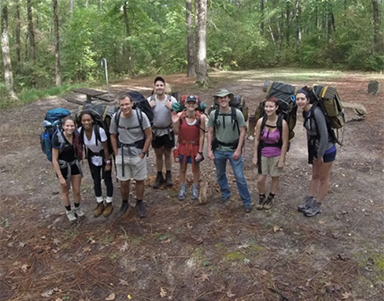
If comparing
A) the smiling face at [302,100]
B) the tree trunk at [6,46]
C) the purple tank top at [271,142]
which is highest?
the tree trunk at [6,46]

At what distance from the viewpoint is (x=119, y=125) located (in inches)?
184

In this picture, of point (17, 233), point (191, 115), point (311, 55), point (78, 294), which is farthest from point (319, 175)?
point (311, 55)

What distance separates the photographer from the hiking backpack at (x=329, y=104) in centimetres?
421

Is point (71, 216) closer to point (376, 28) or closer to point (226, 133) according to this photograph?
point (226, 133)

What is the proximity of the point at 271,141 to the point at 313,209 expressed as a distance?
1.23 metres

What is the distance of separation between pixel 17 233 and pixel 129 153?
2.15 m

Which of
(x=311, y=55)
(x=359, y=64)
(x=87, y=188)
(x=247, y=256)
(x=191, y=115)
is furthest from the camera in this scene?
(x=311, y=55)

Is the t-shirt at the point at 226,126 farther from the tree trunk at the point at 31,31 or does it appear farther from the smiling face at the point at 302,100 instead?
the tree trunk at the point at 31,31

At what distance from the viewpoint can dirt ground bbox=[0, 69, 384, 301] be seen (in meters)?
3.72

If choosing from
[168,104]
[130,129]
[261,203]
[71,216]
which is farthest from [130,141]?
[261,203]

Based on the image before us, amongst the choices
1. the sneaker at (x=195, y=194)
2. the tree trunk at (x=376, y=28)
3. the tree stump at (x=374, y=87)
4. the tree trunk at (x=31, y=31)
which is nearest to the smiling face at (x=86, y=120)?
the sneaker at (x=195, y=194)

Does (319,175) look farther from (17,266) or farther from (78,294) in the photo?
(17,266)

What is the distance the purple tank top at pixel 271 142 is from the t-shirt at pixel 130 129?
63.8 inches

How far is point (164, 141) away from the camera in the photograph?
572 centimetres
